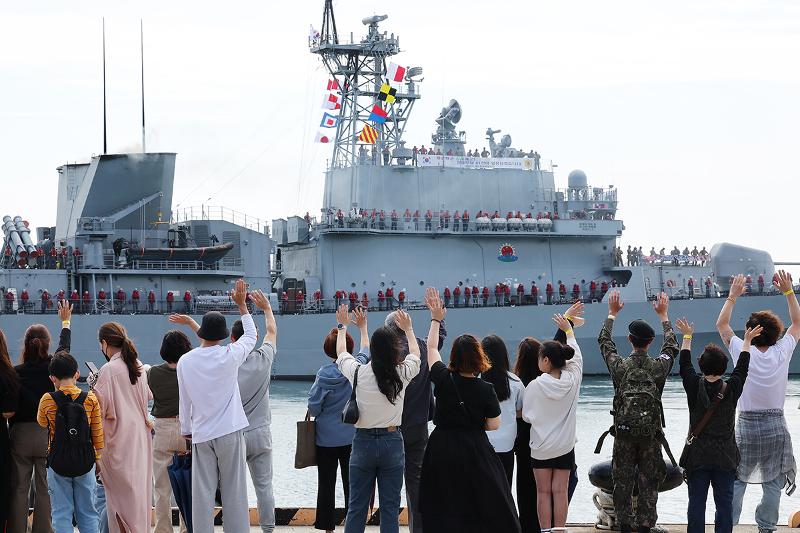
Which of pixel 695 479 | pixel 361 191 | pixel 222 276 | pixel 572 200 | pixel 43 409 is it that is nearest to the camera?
pixel 43 409

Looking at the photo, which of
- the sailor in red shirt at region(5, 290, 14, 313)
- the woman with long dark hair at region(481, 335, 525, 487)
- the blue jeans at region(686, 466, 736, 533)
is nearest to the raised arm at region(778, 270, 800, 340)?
the blue jeans at region(686, 466, 736, 533)

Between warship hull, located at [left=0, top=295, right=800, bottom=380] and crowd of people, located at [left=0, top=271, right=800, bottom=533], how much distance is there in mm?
20972

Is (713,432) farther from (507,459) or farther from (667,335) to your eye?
(507,459)

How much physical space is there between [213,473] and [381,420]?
3.49 ft

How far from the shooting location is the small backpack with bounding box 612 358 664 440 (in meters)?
6.69

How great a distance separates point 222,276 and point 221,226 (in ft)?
4.93

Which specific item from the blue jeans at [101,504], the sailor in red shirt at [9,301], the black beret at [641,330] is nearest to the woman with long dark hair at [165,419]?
the blue jeans at [101,504]

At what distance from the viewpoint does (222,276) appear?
29016 mm

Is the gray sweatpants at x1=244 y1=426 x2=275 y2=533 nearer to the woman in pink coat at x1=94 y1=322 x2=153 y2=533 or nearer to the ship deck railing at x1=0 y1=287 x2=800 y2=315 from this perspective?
the woman in pink coat at x1=94 y1=322 x2=153 y2=533

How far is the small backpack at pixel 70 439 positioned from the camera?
6168 mm

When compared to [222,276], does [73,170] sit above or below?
above

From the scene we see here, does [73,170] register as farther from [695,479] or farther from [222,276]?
[695,479]

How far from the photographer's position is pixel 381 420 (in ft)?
20.4

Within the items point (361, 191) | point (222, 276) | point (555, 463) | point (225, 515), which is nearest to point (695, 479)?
point (555, 463)
